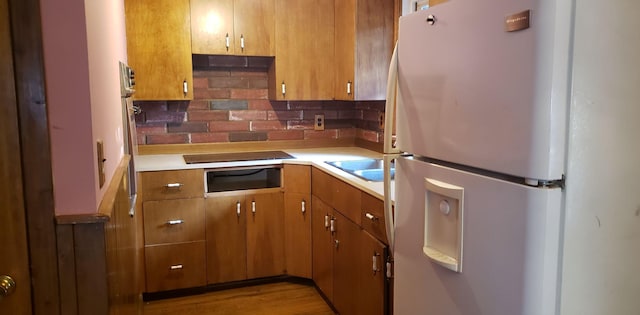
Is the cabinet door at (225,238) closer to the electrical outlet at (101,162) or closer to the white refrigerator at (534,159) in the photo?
the electrical outlet at (101,162)

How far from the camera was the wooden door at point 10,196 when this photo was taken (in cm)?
111

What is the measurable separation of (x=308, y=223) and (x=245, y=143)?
0.86 metres

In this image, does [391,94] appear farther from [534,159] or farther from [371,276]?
[371,276]

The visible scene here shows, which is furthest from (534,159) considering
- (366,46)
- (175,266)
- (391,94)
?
(175,266)

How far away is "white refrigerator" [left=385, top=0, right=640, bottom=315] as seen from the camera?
1.02 metres

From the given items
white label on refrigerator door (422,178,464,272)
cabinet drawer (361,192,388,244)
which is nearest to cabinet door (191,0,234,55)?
cabinet drawer (361,192,388,244)

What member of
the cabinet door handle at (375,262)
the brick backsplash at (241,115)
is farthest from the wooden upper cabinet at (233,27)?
the cabinet door handle at (375,262)

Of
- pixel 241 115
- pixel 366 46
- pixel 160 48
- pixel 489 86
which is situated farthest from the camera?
pixel 241 115

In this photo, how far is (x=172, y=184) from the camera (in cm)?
289

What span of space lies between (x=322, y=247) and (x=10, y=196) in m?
1.99

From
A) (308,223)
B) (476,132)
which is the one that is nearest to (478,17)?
(476,132)

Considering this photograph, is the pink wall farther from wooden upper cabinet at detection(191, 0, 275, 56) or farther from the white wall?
wooden upper cabinet at detection(191, 0, 275, 56)

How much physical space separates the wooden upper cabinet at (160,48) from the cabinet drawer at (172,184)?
52cm

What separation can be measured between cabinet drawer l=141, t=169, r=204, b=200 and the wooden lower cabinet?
0.12 metres
